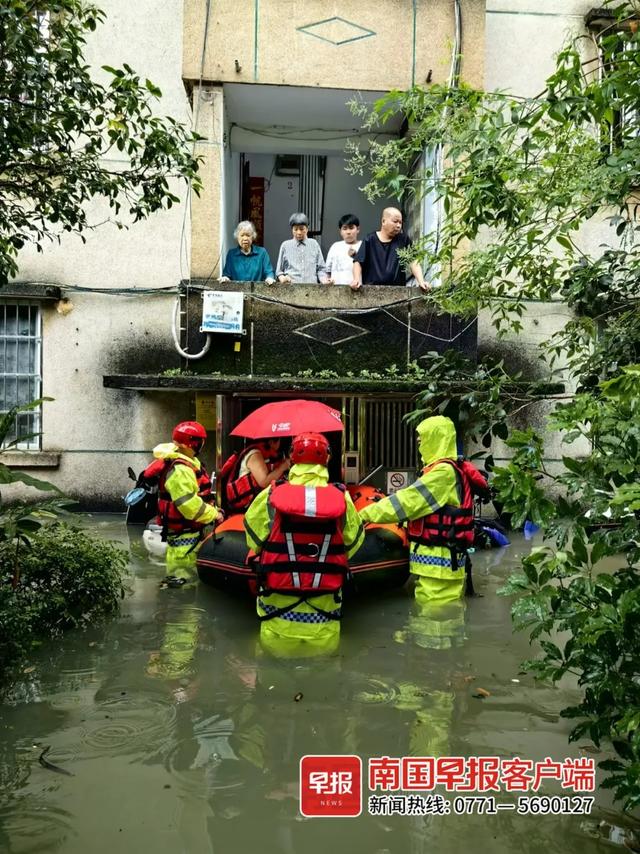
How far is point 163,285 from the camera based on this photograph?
1121 centimetres

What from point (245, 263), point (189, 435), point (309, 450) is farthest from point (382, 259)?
point (309, 450)

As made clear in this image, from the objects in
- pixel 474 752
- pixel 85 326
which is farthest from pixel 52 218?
pixel 85 326

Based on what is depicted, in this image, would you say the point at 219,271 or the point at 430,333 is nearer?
the point at 219,271

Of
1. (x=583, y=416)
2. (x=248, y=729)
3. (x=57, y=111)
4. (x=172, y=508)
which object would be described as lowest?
(x=248, y=729)

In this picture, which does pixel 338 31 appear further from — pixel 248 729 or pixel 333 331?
pixel 248 729

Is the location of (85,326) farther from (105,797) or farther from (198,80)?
(105,797)

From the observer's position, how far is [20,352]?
11125 mm

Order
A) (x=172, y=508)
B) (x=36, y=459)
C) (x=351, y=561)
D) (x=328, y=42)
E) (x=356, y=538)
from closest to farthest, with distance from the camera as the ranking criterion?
(x=356, y=538) < (x=351, y=561) < (x=172, y=508) < (x=328, y=42) < (x=36, y=459)

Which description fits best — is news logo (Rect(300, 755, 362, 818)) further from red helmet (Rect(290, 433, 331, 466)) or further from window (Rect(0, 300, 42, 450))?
window (Rect(0, 300, 42, 450))

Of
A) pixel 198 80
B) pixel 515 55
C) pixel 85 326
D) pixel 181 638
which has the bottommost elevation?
pixel 181 638

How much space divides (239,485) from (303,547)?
2.32m

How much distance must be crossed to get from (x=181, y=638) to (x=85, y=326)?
21.2ft

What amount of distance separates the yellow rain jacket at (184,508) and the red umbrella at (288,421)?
62cm

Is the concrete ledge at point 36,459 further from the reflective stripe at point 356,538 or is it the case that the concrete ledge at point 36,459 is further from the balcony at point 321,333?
the reflective stripe at point 356,538
